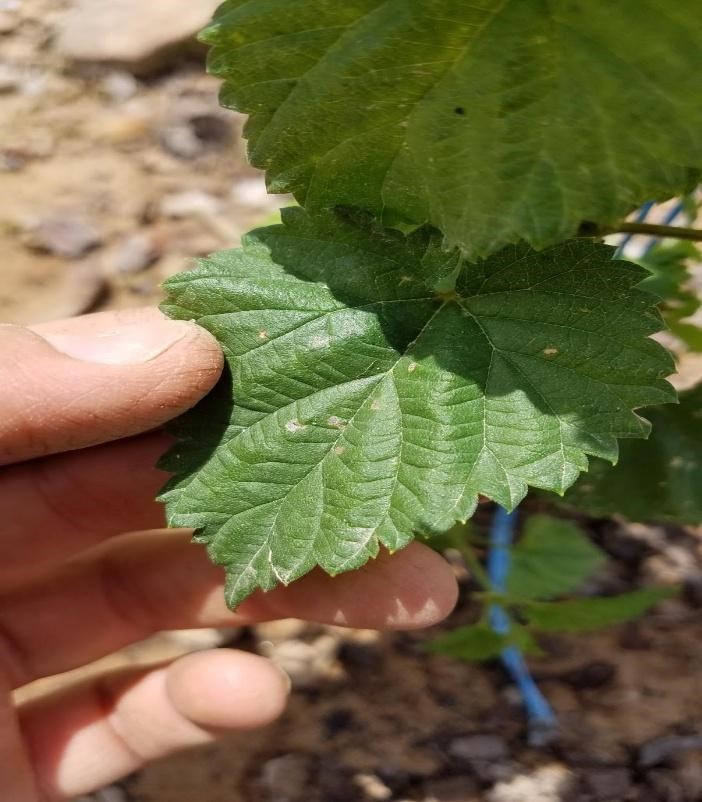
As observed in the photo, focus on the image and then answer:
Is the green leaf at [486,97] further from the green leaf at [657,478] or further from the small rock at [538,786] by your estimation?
the small rock at [538,786]

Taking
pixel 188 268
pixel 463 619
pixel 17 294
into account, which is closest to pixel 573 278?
pixel 188 268

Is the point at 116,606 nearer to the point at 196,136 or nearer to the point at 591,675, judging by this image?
the point at 591,675

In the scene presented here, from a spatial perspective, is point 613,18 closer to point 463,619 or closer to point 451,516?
point 451,516

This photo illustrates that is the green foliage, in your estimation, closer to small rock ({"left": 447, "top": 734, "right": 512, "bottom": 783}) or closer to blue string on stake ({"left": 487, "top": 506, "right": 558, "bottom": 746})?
blue string on stake ({"left": 487, "top": 506, "right": 558, "bottom": 746})

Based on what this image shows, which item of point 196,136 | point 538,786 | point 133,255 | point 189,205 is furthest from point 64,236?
point 538,786

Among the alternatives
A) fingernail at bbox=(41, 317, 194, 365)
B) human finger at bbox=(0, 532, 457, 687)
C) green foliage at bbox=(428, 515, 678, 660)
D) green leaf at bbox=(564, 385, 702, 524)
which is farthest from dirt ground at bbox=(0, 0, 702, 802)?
fingernail at bbox=(41, 317, 194, 365)

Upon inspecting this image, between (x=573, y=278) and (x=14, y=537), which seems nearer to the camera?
(x=573, y=278)
